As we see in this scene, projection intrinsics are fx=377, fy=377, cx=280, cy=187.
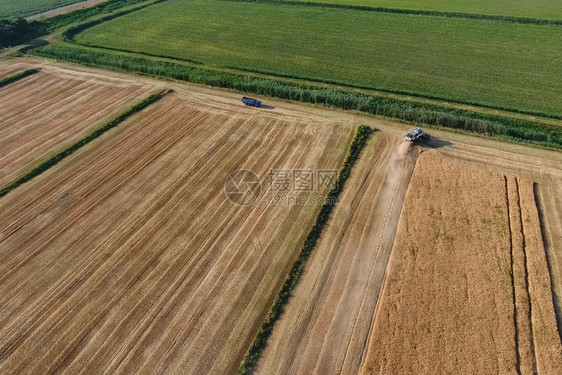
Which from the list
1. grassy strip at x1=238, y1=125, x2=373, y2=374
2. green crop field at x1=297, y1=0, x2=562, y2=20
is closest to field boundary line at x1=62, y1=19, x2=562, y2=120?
grassy strip at x1=238, y1=125, x2=373, y2=374

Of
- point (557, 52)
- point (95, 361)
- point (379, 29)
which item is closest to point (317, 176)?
point (95, 361)

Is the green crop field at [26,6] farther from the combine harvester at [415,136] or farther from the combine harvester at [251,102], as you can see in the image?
the combine harvester at [415,136]

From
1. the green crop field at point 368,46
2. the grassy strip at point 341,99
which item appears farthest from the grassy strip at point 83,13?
the grassy strip at point 341,99

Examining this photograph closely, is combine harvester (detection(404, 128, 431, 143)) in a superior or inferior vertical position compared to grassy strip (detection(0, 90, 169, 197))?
superior

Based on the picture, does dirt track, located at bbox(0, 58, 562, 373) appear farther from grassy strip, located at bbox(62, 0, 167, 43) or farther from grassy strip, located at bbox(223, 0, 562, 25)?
grassy strip, located at bbox(223, 0, 562, 25)

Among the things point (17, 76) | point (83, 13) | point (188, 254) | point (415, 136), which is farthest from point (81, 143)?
point (83, 13)
